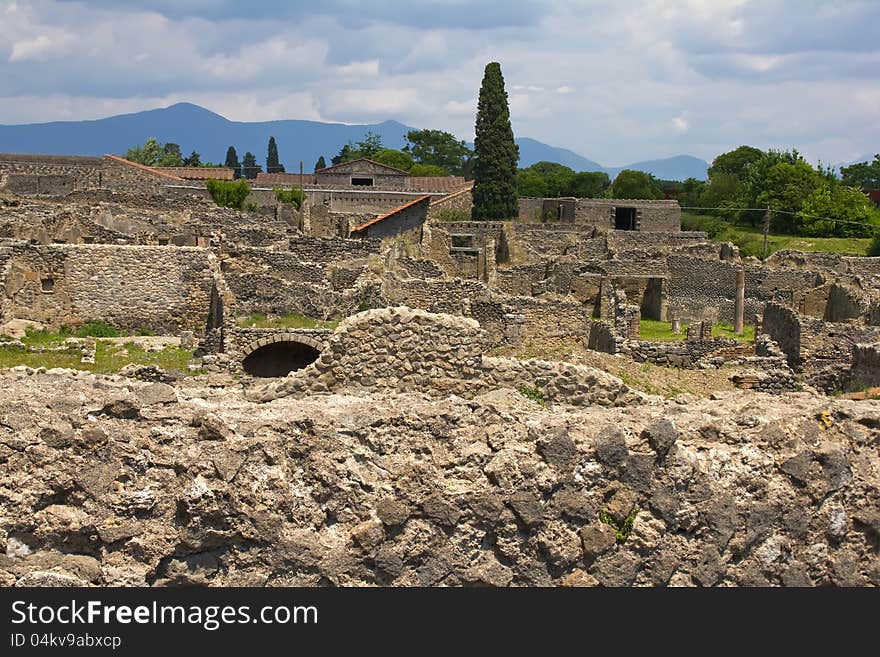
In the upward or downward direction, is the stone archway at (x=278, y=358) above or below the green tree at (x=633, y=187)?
below

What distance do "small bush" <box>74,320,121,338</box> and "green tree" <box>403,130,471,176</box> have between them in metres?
A: 88.6

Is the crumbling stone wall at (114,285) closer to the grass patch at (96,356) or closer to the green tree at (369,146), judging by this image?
the grass patch at (96,356)

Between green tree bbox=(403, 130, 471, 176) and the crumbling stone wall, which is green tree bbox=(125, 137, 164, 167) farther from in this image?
the crumbling stone wall

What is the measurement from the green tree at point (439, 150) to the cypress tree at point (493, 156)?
5286 centimetres

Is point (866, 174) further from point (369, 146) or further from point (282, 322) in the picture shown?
point (282, 322)

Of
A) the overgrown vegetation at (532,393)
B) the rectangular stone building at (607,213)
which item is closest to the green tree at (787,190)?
the rectangular stone building at (607,213)

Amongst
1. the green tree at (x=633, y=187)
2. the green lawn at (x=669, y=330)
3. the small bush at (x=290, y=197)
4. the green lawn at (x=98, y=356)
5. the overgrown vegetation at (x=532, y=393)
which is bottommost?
the green lawn at (x=669, y=330)

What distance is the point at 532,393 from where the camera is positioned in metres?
8.23

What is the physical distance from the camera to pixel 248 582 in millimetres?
5941

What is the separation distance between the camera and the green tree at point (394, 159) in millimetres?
93500

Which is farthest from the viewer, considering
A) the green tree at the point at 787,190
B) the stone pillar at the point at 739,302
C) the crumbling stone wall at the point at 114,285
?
the green tree at the point at 787,190

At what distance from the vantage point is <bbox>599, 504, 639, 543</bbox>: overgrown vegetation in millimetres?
6426

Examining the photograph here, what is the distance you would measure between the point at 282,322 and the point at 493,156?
33.1 metres

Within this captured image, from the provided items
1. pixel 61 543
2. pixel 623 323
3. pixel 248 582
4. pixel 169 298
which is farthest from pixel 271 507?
pixel 623 323
